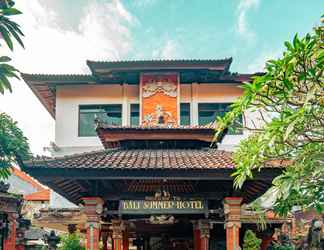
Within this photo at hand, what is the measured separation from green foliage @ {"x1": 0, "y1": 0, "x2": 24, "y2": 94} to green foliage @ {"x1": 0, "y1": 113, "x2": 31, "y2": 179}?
198 inches

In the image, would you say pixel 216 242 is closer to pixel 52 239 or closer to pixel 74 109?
pixel 52 239

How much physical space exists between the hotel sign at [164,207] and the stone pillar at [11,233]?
288 inches

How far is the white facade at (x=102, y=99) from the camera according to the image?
20172 millimetres

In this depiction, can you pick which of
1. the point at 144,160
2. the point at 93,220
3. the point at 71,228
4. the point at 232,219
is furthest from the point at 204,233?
the point at 71,228

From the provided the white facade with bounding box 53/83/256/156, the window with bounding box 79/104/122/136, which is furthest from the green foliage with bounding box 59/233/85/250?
the window with bounding box 79/104/122/136

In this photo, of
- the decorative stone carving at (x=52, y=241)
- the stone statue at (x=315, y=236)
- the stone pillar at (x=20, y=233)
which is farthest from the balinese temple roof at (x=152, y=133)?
the stone pillar at (x=20, y=233)

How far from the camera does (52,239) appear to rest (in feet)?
51.5

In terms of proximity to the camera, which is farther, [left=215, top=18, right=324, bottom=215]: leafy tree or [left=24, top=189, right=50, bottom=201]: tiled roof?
[left=24, top=189, right=50, bottom=201]: tiled roof

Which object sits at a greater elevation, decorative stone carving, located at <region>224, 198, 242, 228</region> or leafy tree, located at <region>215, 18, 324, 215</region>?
leafy tree, located at <region>215, 18, 324, 215</region>

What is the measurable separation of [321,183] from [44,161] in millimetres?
Answer: 5754

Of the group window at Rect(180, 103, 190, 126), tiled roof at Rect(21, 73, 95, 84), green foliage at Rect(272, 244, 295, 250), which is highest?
tiled roof at Rect(21, 73, 95, 84)

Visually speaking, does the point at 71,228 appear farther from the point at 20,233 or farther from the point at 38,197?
the point at 38,197

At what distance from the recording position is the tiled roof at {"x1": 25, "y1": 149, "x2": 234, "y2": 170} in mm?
9328

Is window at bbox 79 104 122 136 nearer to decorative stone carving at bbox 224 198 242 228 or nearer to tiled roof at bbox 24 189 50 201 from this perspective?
decorative stone carving at bbox 224 198 242 228
